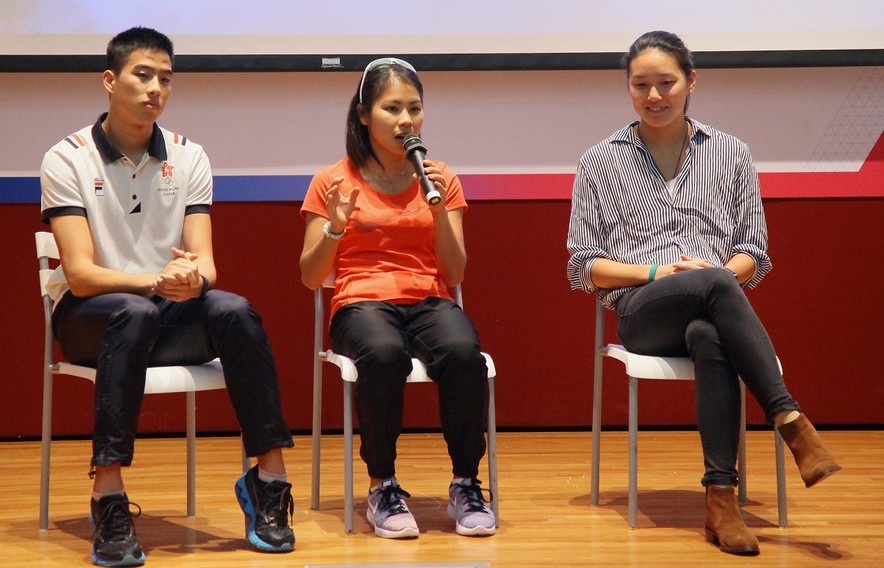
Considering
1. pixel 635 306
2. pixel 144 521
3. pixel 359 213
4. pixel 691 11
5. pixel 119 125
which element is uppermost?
pixel 691 11

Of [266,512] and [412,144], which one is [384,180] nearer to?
[412,144]

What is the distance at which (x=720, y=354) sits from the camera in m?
2.42

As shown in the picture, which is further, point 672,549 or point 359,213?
point 359,213

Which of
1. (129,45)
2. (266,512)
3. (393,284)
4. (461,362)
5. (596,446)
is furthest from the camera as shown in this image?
(596,446)

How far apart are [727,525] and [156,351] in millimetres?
1297

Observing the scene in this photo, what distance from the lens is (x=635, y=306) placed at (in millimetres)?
2600

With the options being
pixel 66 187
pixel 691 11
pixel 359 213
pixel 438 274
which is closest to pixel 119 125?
pixel 66 187

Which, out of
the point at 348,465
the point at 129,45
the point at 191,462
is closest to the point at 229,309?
the point at 348,465

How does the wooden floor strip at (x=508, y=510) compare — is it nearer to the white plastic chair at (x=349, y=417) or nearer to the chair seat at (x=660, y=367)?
the white plastic chair at (x=349, y=417)

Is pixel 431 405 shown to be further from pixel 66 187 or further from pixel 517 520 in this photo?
pixel 66 187

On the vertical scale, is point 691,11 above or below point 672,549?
above

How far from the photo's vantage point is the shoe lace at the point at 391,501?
97.7 inches

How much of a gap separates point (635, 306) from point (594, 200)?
0.34m

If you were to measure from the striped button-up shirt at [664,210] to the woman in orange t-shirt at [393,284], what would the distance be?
34 centimetres
